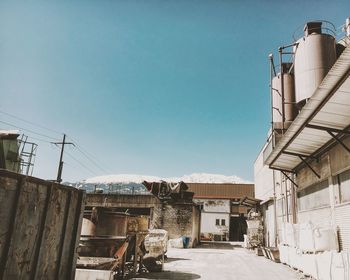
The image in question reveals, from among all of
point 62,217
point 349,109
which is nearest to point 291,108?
point 349,109

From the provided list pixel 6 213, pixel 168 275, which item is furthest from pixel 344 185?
pixel 6 213

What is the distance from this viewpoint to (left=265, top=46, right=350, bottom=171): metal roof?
5535mm

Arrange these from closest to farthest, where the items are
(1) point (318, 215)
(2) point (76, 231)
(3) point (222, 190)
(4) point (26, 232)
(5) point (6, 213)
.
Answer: (5) point (6, 213) < (4) point (26, 232) < (2) point (76, 231) < (1) point (318, 215) < (3) point (222, 190)

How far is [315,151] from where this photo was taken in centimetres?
1059

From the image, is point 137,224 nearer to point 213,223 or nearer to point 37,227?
point 37,227

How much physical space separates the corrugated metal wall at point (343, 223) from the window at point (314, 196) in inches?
33.5

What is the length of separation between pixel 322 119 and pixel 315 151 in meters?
3.31

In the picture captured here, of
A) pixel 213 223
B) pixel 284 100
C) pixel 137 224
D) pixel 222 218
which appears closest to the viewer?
pixel 137 224

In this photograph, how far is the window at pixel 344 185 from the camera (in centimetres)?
841

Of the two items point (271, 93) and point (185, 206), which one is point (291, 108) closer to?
point (271, 93)

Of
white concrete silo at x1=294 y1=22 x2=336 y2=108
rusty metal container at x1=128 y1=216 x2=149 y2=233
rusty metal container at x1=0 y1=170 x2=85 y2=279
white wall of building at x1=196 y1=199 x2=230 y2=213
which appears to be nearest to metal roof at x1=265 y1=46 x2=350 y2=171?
white concrete silo at x1=294 y1=22 x2=336 y2=108

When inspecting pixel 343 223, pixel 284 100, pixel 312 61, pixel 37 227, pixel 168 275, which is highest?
pixel 312 61

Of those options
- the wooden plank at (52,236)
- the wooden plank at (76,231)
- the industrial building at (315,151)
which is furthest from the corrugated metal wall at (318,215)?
the wooden plank at (52,236)

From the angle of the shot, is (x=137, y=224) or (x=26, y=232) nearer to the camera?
(x=26, y=232)
